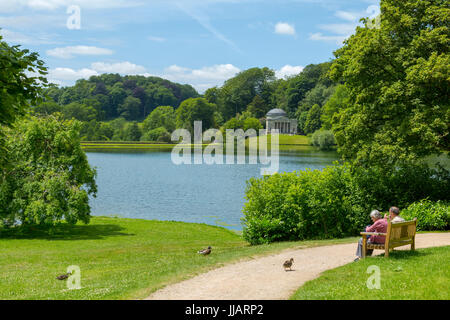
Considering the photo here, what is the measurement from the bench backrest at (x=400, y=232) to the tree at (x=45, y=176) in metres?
16.6

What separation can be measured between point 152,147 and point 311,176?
350ft

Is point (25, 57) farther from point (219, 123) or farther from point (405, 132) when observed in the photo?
point (219, 123)

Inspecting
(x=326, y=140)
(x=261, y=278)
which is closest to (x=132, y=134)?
(x=326, y=140)

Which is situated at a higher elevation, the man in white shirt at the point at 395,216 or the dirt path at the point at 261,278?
the man in white shirt at the point at 395,216

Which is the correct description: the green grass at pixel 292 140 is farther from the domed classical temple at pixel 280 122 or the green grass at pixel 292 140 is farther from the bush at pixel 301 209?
the bush at pixel 301 209

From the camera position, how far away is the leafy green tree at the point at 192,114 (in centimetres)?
14988

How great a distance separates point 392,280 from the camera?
9086mm

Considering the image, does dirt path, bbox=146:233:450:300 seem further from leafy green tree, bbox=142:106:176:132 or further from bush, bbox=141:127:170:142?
leafy green tree, bbox=142:106:176:132

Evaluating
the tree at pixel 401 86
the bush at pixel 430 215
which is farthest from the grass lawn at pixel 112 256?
the tree at pixel 401 86

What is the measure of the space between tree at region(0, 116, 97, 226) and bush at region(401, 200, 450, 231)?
15713 mm

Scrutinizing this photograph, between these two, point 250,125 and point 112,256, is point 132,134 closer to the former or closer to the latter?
point 250,125

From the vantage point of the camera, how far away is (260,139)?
140000 mm

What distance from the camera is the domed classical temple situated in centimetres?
16200

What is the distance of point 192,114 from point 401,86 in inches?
5281
